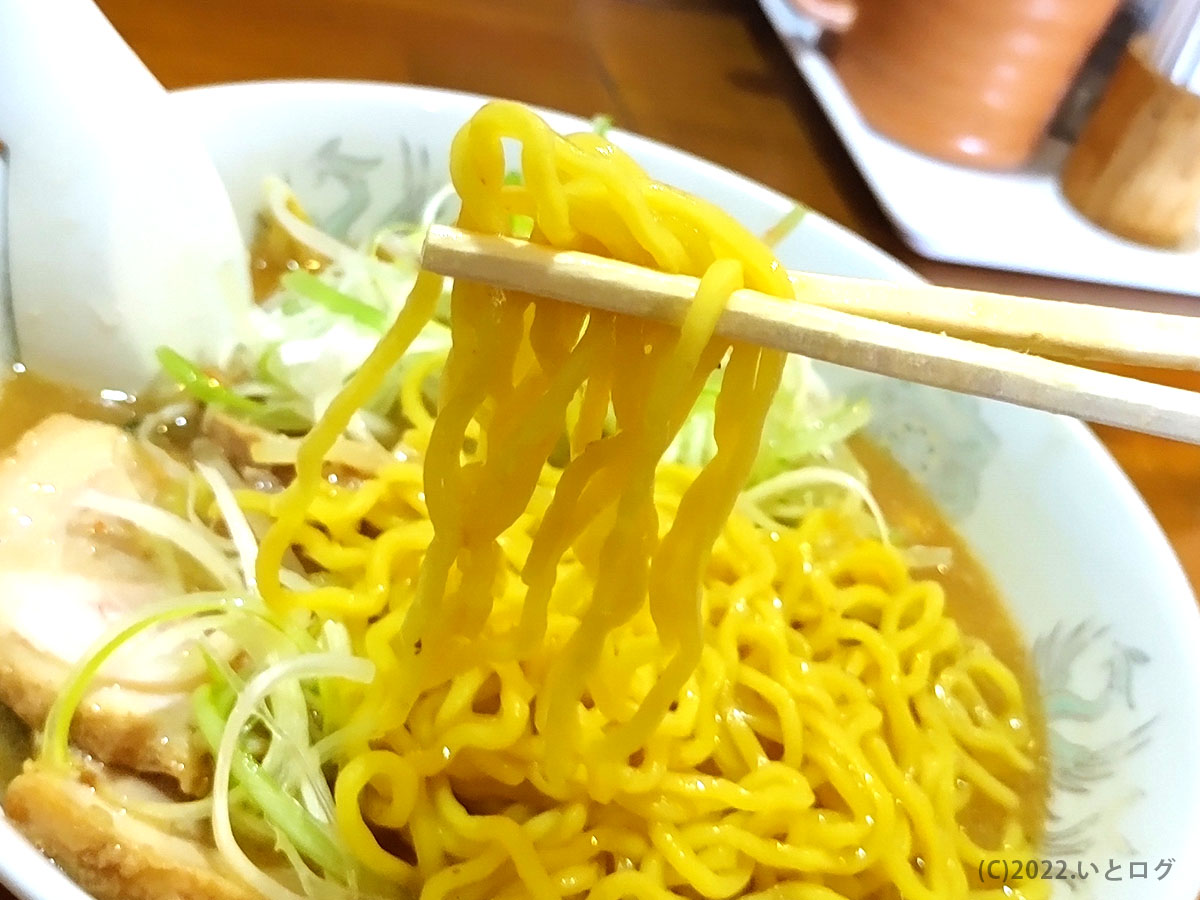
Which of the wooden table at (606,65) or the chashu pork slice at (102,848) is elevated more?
the wooden table at (606,65)

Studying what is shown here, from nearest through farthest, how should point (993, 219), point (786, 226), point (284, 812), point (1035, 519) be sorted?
point (284, 812) < point (1035, 519) < point (786, 226) < point (993, 219)

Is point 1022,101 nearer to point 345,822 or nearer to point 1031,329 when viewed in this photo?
point 1031,329

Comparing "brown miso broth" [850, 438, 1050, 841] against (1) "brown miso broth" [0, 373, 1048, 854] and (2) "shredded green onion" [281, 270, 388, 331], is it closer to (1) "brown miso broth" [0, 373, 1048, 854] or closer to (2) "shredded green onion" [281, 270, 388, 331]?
(1) "brown miso broth" [0, 373, 1048, 854]

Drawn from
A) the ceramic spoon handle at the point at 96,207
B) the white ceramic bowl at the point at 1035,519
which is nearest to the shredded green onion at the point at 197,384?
the ceramic spoon handle at the point at 96,207

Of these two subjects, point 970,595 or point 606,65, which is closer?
point 970,595

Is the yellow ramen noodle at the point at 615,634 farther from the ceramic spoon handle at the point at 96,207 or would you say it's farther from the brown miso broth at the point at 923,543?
the ceramic spoon handle at the point at 96,207

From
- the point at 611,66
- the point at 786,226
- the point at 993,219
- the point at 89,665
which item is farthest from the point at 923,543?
the point at 611,66

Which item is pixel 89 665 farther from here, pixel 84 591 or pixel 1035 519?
pixel 1035 519
